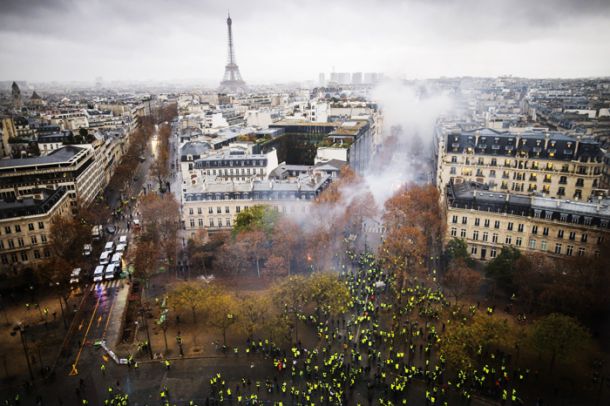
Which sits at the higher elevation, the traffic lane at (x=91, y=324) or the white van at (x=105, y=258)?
the white van at (x=105, y=258)

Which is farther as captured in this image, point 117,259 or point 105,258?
point 105,258

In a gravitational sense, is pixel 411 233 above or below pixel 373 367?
above

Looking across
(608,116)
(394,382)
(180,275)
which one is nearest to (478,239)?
(394,382)

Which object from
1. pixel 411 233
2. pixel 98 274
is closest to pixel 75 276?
pixel 98 274

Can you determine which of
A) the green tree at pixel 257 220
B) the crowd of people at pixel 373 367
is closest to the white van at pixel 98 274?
the green tree at pixel 257 220

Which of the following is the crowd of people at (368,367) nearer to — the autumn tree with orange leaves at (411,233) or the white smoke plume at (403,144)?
the autumn tree with orange leaves at (411,233)

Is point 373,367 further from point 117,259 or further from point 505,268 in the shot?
point 117,259
